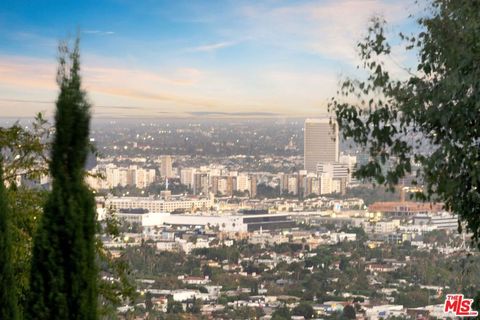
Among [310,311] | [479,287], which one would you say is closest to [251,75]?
[310,311]

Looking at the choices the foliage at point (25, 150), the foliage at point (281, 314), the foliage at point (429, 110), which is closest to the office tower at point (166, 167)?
the foliage at point (281, 314)

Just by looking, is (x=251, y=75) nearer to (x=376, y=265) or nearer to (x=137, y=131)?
(x=137, y=131)

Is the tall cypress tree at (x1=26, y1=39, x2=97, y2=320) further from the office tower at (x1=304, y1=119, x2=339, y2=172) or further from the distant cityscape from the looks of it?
the office tower at (x1=304, y1=119, x2=339, y2=172)

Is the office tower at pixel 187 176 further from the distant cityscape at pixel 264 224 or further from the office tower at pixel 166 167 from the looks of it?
the office tower at pixel 166 167

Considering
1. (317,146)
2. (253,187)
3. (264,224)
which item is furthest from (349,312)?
(253,187)

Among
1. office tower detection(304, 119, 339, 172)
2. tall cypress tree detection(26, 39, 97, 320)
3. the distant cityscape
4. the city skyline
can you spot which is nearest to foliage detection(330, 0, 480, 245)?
tall cypress tree detection(26, 39, 97, 320)

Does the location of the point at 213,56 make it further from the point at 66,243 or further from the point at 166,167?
the point at 66,243
